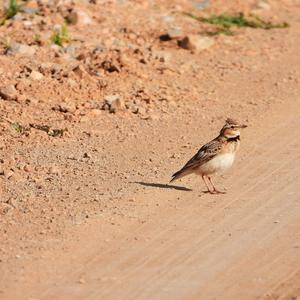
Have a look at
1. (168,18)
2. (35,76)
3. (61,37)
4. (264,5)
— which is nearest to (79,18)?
(61,37)

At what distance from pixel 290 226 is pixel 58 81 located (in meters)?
5.52

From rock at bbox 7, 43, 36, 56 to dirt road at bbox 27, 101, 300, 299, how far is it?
4.76m

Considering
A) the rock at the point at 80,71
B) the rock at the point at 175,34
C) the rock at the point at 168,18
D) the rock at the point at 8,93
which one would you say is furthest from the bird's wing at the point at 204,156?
the rock at the point at 168,18

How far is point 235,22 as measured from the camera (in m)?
19.2

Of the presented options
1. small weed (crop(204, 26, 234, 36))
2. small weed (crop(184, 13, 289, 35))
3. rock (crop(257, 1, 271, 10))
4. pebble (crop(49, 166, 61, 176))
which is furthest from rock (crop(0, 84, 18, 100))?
rock (crop(257, 1, 271, 10))

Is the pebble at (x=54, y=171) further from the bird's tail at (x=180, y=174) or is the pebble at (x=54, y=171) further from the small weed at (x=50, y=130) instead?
the bird's tail at (x=180, y=174)

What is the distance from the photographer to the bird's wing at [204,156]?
491 inches

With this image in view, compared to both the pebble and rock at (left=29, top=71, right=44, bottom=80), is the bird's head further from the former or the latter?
rock at (left=29, top=71, right=44, bottom=80)

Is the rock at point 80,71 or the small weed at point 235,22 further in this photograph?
the small weed at point 235,22

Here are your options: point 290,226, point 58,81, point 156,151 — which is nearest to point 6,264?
point 290,226

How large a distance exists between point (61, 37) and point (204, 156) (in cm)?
547

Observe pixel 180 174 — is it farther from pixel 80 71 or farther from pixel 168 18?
pixel 168 18

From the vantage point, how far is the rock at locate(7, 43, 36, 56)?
55.0 feet

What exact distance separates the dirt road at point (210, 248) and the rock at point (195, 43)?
15.5 ft
